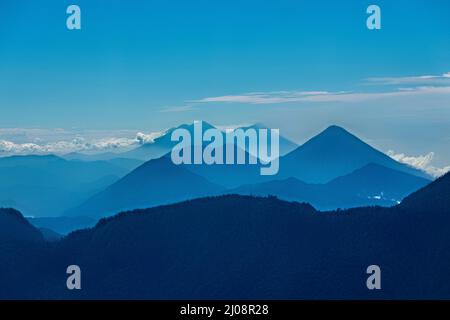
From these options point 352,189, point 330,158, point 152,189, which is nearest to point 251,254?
point 152,189

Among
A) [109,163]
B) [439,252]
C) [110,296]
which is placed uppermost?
[109,163]

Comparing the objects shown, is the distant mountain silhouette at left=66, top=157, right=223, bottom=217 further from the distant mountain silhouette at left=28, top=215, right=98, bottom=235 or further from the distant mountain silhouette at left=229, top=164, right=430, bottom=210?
the distant mountain silhouette at left=28, top=215, right=98, bottom=235

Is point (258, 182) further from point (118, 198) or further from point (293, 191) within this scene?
point (118, 198)

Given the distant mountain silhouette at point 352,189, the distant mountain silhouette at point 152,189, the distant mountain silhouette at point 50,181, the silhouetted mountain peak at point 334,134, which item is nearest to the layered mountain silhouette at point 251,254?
the distant mountain silhouette at point 352,189

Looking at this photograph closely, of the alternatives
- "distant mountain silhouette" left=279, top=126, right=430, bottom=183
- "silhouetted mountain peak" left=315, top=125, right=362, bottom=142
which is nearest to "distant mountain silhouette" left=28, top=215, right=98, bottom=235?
"distant mountain silhouette" left=279, top=126, right=430, bottom=183

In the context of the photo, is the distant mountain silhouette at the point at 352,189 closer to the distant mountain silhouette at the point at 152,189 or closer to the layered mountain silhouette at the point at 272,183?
the layered mountain silhouette at the point at 272,183

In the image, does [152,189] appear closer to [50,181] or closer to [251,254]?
[50,181]
